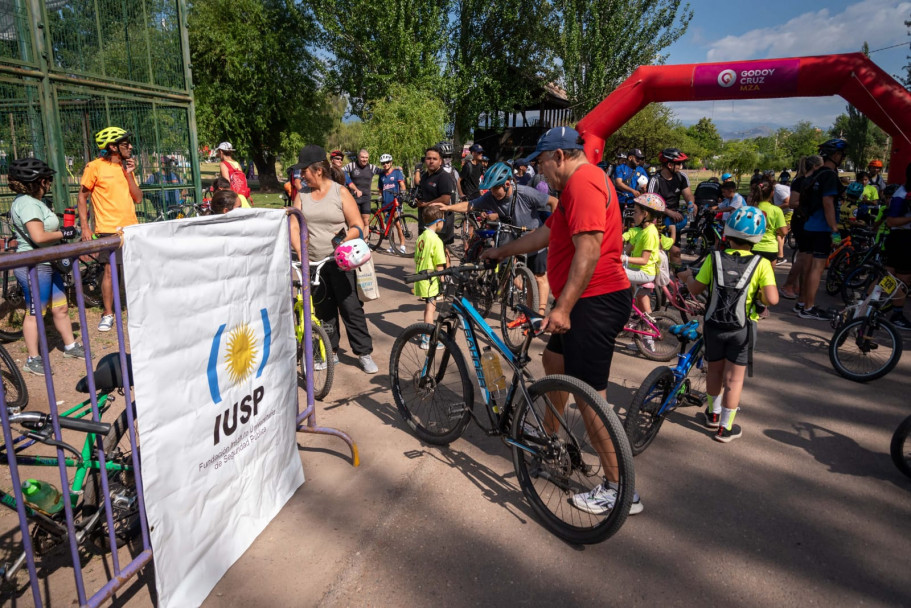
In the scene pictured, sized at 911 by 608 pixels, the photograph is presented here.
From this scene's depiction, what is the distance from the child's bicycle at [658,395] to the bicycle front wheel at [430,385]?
3.65 ft

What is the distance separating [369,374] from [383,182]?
7.83 metres

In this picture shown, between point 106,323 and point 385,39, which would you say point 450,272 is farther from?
point 385,39

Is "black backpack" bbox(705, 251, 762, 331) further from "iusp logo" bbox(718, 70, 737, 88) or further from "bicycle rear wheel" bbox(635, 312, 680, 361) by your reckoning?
Result: "iusp logo" bbox(718, 70, 737, 88)

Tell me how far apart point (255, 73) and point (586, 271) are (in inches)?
1103

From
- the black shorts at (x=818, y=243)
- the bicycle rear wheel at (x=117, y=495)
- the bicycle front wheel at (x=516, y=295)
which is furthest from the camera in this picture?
the black shorts at (x=818, y=243)

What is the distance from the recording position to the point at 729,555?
9.76 ft

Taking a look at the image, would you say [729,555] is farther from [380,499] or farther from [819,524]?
[380,499]

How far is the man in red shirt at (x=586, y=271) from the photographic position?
9.70 feet

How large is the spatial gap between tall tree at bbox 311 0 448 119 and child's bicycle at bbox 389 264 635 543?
24106 millimetres

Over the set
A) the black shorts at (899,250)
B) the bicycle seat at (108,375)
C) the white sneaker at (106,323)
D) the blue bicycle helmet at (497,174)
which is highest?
the blue bicycle helmet at (497,174)

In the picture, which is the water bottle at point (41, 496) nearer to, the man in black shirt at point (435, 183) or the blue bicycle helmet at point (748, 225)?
the blue bicycle helmet at point (748, 225)

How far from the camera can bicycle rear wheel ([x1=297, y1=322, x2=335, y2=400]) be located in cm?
473

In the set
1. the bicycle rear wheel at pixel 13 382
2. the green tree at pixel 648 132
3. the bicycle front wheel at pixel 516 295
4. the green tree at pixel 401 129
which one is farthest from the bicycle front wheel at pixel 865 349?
the green tree at pixel 648 132

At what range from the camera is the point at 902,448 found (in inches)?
147
